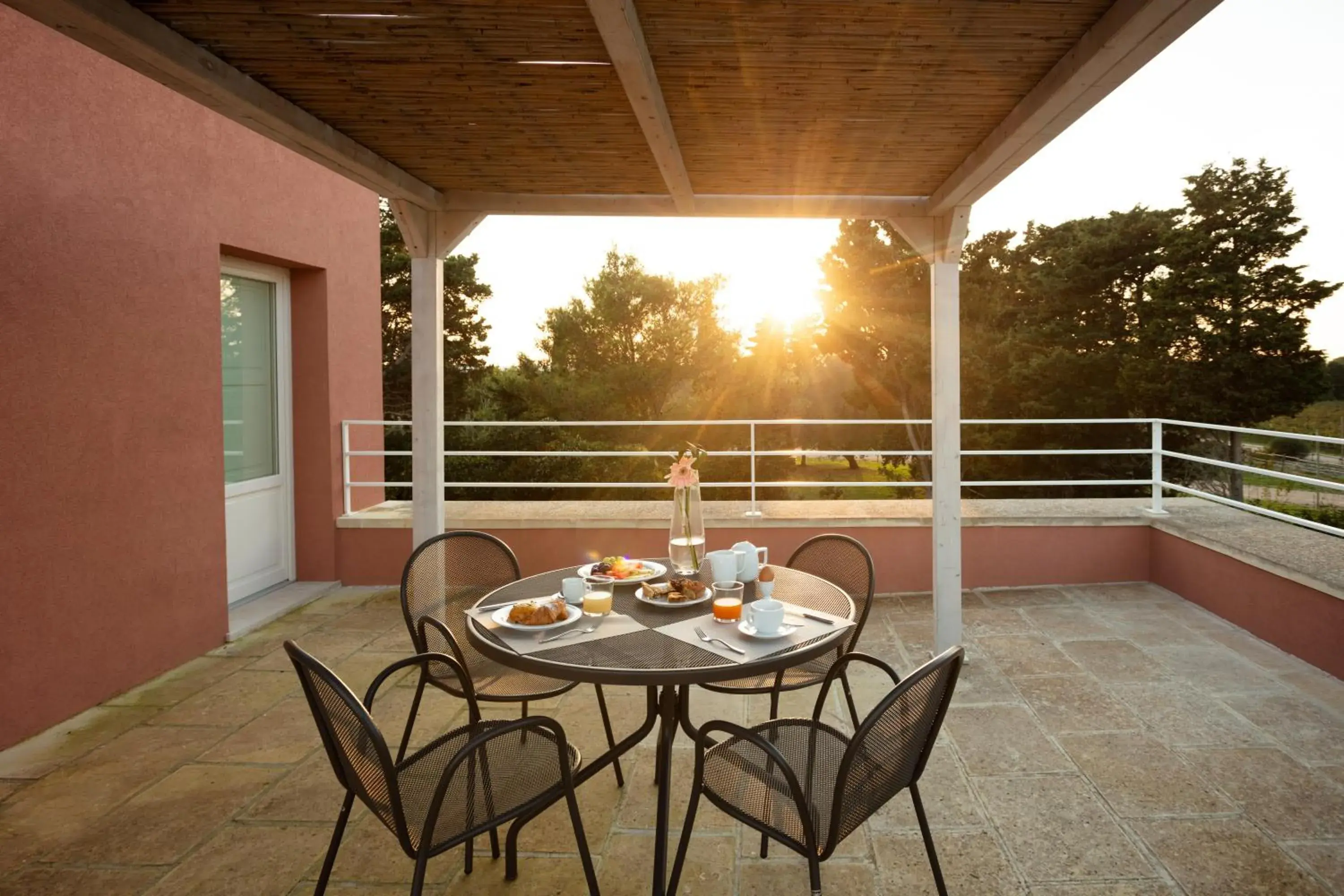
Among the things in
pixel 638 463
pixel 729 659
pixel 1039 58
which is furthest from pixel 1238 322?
pixel 729 659

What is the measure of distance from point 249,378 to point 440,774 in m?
3.73

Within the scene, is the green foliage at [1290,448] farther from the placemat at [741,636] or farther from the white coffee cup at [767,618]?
the white coffee cup at [767,618]

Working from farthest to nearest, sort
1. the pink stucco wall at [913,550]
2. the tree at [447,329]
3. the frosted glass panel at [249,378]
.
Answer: the tree at [447,329], the pink stucco wall at [913,550], the frosted glass panel at [249,378]

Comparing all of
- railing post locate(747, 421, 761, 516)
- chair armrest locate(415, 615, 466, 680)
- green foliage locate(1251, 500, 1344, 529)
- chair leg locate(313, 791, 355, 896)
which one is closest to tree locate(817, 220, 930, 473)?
green foliage locate(1251, 500, 1344, 529)

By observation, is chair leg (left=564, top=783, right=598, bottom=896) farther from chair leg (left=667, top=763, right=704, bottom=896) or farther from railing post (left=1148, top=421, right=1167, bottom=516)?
railing post (left=1148, top=421, right=1167, bottom=516)

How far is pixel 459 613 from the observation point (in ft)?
9.57

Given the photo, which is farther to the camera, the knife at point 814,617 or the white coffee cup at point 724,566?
the white coffee cup at point 724,566

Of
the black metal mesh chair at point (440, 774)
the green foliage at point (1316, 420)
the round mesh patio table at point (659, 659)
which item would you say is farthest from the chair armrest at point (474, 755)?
the green foliage at point (1316, 420)

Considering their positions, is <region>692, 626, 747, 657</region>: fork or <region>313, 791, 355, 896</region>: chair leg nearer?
<region>313, 791, 355, 896</region>: chair leg

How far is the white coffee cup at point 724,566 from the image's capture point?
2449 millimetres

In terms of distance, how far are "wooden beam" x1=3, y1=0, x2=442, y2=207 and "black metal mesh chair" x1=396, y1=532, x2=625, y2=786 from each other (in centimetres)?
157

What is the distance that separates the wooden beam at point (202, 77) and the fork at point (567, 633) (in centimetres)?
191

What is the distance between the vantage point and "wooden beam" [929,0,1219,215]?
1945mm

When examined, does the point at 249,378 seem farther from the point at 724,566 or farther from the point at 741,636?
the point at 741,636
